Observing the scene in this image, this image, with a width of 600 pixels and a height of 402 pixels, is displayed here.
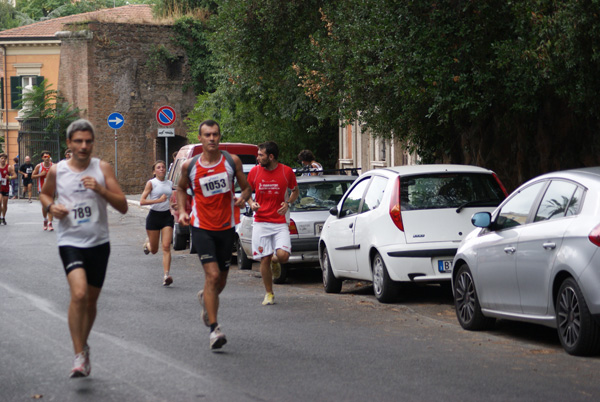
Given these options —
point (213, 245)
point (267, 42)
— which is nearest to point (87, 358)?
point (213, 245)

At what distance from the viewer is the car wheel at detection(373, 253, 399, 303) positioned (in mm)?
11664

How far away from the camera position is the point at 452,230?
38.3 ft

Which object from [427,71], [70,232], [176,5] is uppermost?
[176,5]

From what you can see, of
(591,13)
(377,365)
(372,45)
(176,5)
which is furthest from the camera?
(176,5)

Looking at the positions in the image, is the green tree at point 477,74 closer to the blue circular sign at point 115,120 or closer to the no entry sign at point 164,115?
the no entry sign at point 164,115

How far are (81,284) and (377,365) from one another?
227cm

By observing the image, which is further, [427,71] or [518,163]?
[518,163]

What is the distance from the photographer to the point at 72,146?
7441 mm

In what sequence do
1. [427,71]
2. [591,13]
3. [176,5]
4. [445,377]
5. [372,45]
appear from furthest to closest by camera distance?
[176,5], [372,45], [427,71], [591,13], [445,377]

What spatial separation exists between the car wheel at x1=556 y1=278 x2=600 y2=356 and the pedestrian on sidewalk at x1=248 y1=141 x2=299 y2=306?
4654 millimetres

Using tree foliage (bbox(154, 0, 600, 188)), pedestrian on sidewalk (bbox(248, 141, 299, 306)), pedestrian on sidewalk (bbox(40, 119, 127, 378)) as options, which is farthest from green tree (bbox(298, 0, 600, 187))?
pedestrian on sidewalk (bbox(40, 119, 127, 378))

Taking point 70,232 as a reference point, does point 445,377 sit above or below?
below

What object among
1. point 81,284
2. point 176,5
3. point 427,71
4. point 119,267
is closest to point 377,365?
point 81,284

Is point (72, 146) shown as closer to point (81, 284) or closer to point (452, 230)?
point (81, 284)
